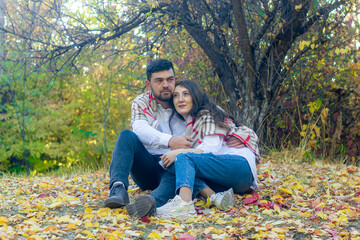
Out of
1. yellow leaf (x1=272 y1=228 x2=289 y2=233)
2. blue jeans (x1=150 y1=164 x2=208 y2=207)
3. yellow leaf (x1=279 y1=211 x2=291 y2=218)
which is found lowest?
yellow leaf (x1=279 y1=211 x2=291 y2=218)

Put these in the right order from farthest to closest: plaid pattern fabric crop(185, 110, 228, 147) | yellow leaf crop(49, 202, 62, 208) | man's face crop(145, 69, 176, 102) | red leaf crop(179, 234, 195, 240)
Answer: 1. man's face crop(145, 69, 176, 102)
2. plaid pattern fabric crop(185, 110, 228, 147)
3. yellow leaf crop(49, 202, 62, 208)
4. red leaf crop(179, 234, 195, 240)

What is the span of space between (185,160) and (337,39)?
341 centimetres

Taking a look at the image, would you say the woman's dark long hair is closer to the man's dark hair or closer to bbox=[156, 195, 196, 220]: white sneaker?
the man's dark hair

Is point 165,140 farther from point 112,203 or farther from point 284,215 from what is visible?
point 284,215

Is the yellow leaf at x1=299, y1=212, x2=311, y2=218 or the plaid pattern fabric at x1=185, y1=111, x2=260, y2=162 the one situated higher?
the plaid pattern fabric at x1=185, y1=111, x2=260, y2=162

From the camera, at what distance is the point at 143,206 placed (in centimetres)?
296

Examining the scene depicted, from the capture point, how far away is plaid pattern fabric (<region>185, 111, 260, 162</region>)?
11.2 ft

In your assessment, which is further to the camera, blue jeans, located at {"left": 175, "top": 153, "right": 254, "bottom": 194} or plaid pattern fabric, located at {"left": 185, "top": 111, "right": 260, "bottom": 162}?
plaid pattern fabric, located at {"left": 185, "top": 111, "right": 260, "bottom": 162}

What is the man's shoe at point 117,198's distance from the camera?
3.14 meters

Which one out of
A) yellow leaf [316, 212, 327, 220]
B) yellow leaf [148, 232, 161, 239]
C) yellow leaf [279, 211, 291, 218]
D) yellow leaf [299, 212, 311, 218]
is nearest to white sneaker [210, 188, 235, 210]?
yellow leaf [279, 211, 291, 218]

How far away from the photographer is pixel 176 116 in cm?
389

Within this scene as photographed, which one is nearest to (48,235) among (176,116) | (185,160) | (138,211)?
(138,211)

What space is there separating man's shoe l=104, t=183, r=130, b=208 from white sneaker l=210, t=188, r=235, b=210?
0.70 m

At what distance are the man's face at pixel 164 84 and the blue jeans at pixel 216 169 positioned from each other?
0.75m
